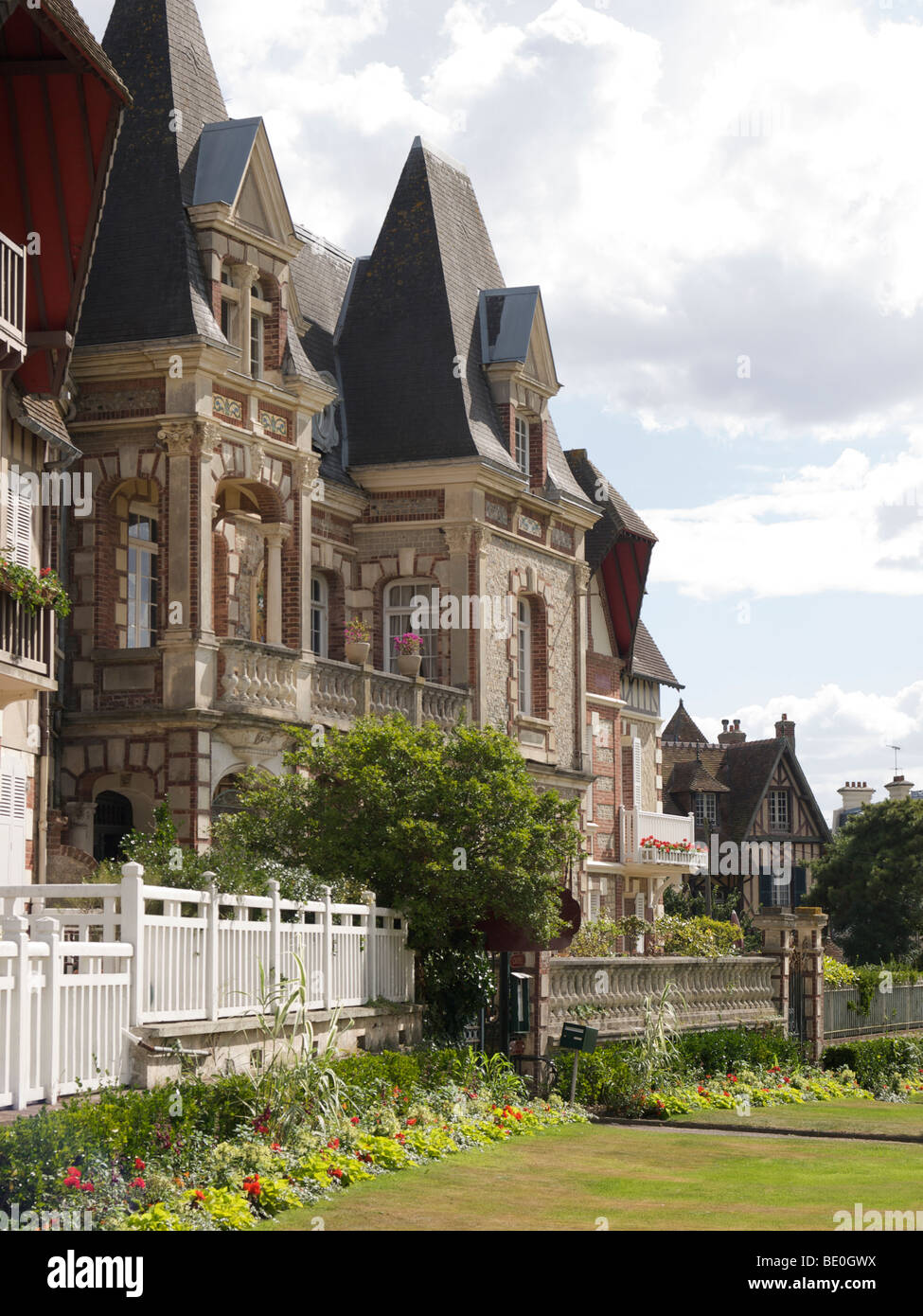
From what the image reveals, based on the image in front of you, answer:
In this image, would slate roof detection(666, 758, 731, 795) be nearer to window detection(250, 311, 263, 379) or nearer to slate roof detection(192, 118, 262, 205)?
window detection(250, 311, 263, 379)

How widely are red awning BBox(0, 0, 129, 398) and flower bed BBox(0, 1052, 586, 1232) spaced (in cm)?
979

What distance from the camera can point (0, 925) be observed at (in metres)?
12.3

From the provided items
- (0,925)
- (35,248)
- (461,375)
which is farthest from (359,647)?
(0,925)

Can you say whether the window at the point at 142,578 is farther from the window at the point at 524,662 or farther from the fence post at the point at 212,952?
the fence post at the point at 212,952

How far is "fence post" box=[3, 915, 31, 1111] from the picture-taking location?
11.3 m

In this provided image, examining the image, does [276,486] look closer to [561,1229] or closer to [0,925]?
[0,925]

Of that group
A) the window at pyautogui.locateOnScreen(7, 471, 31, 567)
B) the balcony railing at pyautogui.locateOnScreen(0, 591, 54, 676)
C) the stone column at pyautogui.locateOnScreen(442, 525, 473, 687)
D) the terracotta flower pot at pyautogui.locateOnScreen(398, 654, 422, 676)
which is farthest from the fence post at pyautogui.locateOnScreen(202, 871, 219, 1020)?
the stone column at pyautogui.locateOnScreen(442, 525, 473, 687)

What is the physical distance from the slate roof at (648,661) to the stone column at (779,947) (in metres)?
16.6

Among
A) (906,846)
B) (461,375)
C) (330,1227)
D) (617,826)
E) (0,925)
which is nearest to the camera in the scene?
(330,1227)

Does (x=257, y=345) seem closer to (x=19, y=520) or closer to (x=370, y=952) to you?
(x=19, y=520)

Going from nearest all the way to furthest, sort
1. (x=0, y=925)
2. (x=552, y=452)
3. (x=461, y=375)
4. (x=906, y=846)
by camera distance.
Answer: (x=0, y=925), (x=461, y=375), (x=552, y=452), (x=906, y=846)

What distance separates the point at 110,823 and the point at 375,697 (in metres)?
4.65
